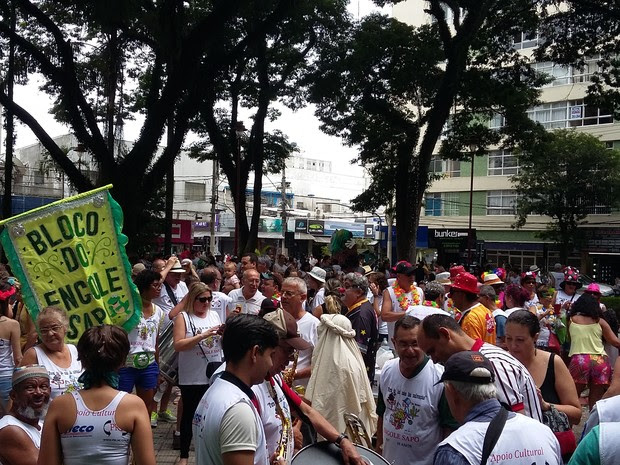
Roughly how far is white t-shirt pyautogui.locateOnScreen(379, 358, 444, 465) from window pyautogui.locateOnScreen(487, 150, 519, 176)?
44233mm

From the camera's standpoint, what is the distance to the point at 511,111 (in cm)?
2253

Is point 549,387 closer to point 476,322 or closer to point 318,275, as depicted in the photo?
point 476,322

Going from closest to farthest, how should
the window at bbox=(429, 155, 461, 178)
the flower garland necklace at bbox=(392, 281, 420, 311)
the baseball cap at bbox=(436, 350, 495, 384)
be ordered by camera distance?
the baseball cap at bbox=(436, 350, 495, 384) < the flower garland necklace at bbox=(392, 281, 420, 311) < the window at bbox=(429, 155, 461, 178)

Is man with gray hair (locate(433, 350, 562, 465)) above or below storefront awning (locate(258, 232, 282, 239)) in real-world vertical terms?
above

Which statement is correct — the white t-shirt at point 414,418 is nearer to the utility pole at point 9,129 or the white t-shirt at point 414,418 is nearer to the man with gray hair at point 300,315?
the man with gray hair at point 300,315

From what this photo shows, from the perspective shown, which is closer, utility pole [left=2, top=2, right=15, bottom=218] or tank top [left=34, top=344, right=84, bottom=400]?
tank top [left=34, top=344, right=84, bottom=400]

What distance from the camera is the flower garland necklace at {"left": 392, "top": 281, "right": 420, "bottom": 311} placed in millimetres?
8398

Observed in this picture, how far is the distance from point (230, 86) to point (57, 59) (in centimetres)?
871

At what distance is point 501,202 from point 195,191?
2995cm

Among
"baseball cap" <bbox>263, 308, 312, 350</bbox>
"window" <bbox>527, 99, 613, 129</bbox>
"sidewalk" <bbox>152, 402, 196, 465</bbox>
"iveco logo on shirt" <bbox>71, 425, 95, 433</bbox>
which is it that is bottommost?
"sidewalk" <bbox>152, 402, 196, 465</bbox>

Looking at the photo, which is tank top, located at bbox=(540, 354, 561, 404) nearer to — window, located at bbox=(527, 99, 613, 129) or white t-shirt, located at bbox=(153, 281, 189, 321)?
white t-shirt, located at bbox=(153, 281, 189, 321)

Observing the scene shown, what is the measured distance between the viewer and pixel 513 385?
3.34m

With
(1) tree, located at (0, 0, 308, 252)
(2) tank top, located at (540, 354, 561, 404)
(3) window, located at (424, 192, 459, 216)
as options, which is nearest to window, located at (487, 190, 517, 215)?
(3) window, located at (424, 192, 459, 216)

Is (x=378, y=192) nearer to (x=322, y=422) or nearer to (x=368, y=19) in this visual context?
(x=368, y=19)
